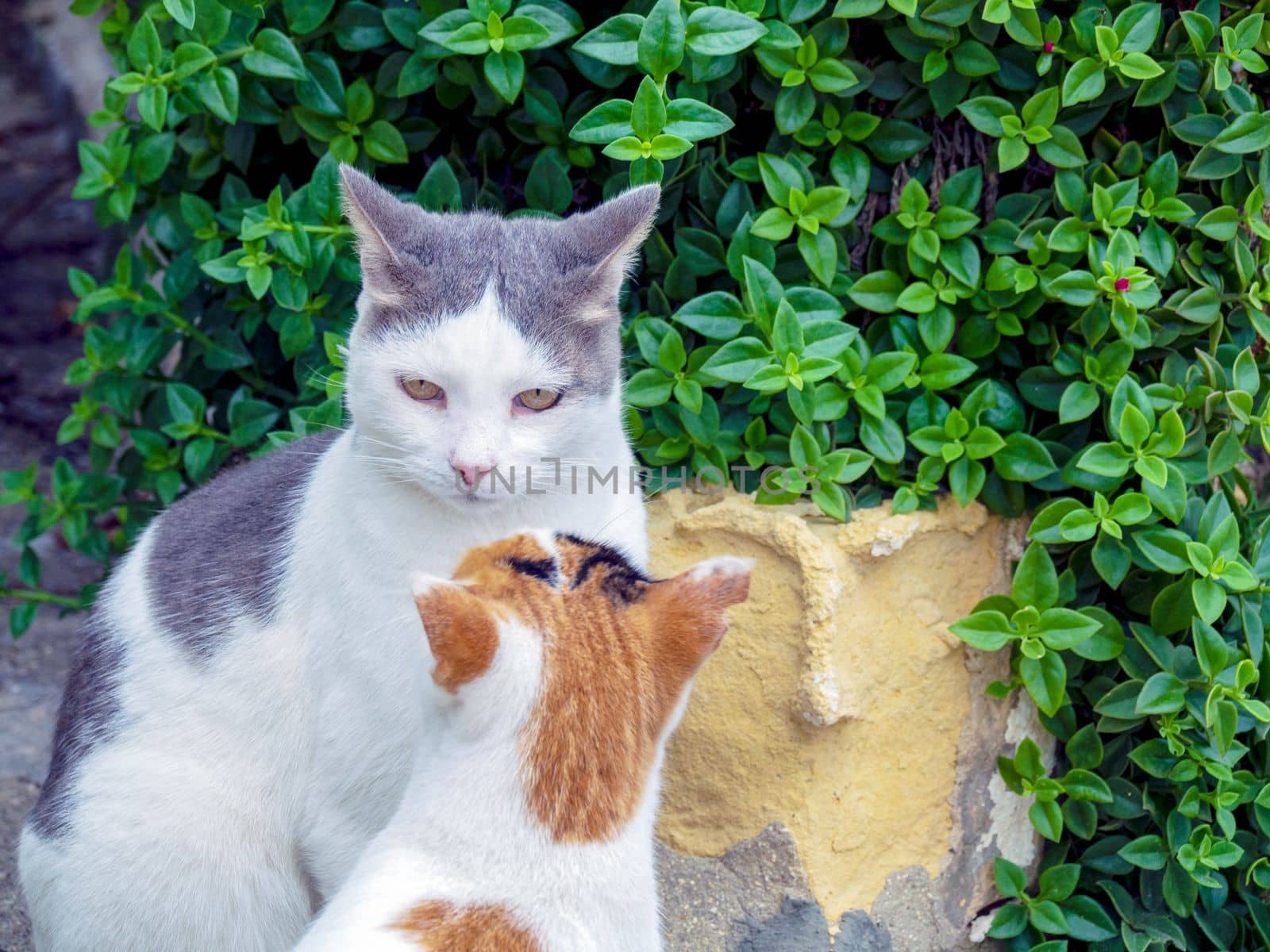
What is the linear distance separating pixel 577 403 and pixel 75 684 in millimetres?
1208

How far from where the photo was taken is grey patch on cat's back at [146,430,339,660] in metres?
2.29

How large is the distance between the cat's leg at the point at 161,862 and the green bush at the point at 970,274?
89cm

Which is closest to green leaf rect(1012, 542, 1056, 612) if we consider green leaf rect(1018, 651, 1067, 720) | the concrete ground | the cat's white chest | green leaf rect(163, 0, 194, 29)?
green leaf rect(1018, 651, 1067, 720)

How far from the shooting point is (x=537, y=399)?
207cm

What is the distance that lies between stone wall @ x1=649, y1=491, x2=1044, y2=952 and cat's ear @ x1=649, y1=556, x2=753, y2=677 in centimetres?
84

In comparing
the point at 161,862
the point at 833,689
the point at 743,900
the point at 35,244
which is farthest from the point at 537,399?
the point at 35,244

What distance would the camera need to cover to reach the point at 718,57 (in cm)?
258

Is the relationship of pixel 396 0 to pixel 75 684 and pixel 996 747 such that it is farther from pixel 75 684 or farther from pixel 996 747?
pixel 996 747

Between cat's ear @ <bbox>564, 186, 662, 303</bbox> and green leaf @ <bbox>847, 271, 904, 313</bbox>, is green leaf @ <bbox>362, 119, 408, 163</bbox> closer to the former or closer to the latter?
cat's ear @ <bbox>564, 186, 662, 303</bbox>

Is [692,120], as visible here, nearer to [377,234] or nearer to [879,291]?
[879,291]

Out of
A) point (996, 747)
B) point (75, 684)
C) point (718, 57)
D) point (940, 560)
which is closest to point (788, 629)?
point (940, 560)

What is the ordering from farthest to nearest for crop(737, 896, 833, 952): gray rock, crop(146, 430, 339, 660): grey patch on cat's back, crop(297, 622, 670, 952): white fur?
crop(737, 896, 833, 952): gray rock
crop(146, 430, 339, 660): grey patch on cat's back
crop(297, 622, 670, 952): white fur

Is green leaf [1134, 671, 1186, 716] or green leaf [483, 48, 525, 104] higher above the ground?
green leaf [483, 48, 525, 104]

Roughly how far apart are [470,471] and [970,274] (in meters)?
1.29
